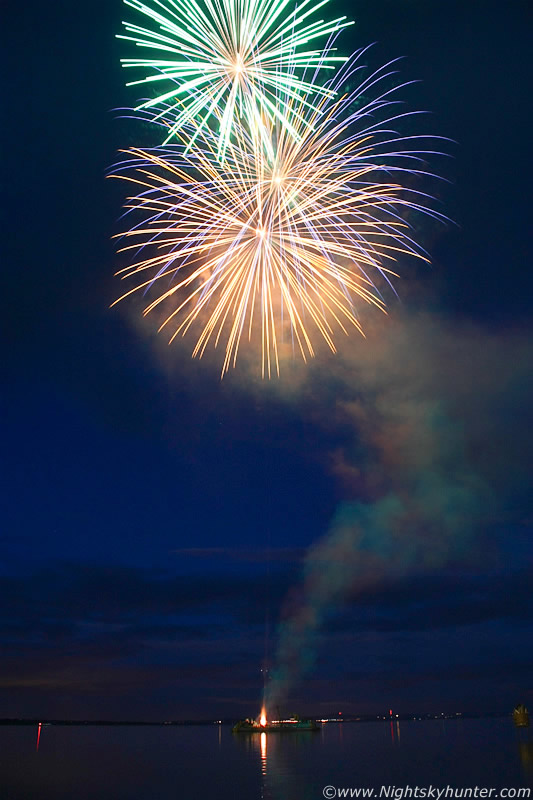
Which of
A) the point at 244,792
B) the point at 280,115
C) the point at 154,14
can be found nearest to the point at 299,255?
the point at 280,115

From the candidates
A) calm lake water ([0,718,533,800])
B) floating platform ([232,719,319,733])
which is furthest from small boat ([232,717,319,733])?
calm lake water ([0,718,533,800])

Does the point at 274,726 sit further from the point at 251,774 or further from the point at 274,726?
the point at 251,774

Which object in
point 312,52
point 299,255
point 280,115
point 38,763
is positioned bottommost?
point 38,763

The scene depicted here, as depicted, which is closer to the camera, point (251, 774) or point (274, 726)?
point (251, 774)

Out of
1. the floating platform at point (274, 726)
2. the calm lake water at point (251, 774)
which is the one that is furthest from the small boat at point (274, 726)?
the calm lake water at point (251, 774)

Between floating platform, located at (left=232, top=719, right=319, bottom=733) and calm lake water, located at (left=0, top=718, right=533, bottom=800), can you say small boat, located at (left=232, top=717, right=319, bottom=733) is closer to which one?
floating platform, located at (left=232, top=719, right=319, bottom=733)

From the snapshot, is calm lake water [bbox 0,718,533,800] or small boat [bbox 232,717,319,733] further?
small boat [bbox 232,717,319,733]

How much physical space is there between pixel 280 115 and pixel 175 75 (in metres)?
3.09

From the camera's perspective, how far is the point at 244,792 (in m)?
47.4

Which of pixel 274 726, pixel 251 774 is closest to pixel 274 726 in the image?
pixel 274 726

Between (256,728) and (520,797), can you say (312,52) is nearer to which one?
(520,797)

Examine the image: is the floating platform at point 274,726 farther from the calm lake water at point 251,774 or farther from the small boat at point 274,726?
the calm lake water at point 251,774

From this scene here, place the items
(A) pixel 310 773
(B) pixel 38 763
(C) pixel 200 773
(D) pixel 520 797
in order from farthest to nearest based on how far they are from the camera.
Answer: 1. (B) pixel 38 763
2. (C) pixel 200 773
3. (A) pixel 310 773
4. (D) pixel 520 797

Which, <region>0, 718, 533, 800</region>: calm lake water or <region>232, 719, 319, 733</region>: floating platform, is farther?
<region>232, 719, 319, 733</region>: floating platform
